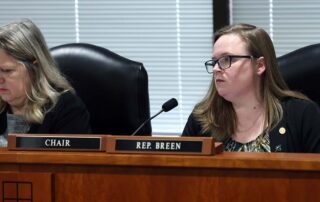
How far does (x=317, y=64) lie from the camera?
231 cm

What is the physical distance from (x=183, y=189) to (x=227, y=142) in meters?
0.78

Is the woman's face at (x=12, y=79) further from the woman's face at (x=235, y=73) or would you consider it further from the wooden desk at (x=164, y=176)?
the wooden desk at (x=164, y=176)

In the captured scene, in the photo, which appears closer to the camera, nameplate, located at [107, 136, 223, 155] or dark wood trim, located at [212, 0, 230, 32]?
nameplate, located at [107, 136, 223, 155]

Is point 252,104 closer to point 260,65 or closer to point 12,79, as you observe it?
point 260,65

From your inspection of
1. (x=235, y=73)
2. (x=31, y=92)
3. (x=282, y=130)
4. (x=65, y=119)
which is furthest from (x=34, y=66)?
(x=282, y=130)

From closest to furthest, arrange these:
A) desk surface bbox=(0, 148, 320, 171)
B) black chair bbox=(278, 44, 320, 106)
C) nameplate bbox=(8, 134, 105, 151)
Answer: desk surface bbox=(0, 148, 320, 171) → nameplate bbox=(8, 134, 105, 151) → black chair bbox=(278, 44, 320, 106)

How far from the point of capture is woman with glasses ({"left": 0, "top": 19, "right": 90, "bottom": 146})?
235 centimetres

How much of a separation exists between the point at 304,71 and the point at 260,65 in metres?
0.24

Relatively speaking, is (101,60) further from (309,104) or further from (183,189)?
(183,189)

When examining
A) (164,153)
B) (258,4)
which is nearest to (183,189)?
(164,153)

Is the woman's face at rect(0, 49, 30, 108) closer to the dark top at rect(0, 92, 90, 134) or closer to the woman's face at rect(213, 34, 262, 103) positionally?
the dark top at rect(0, 92, 90, 134)

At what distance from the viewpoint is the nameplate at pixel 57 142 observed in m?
1.48

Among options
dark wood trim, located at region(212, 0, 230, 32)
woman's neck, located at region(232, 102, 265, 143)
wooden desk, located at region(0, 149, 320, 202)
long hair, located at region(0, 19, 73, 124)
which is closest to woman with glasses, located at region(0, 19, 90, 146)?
long hair, located at region(0, 19, 73, 124)

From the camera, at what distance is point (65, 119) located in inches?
94.3
